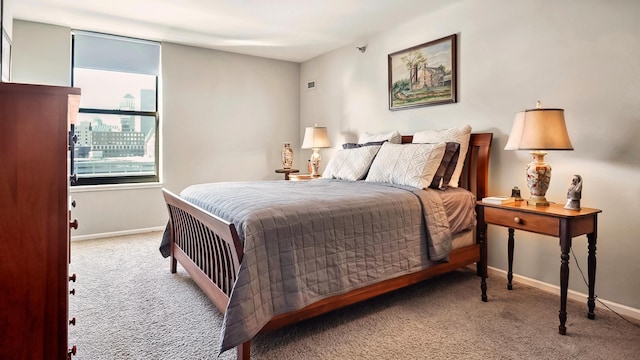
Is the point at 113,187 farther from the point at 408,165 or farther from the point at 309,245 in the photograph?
the point at 408,165

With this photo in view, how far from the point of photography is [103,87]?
418 centimetres

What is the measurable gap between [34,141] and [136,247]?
2912 millimetres

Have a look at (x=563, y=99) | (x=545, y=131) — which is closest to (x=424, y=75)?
(x=563, y=99)

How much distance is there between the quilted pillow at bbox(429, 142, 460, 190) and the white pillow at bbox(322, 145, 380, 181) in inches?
28.4

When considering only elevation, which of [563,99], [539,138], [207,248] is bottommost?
[207,248]

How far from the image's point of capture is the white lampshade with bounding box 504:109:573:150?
2.16 meters

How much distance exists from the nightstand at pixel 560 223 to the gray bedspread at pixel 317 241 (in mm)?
330

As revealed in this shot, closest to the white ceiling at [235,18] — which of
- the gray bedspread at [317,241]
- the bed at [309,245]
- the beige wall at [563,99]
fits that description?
the beige wall at [563,99]

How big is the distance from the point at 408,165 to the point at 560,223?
1.07 m

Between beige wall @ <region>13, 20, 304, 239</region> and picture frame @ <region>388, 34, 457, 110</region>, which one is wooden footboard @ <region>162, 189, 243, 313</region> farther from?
picture frame @ <region>388, 34, 457, 110</region>

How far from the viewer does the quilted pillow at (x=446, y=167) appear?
2.73m

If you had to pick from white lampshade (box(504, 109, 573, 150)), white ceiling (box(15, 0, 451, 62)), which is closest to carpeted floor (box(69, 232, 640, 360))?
white lampshade (box(504, 109, 573, 150))

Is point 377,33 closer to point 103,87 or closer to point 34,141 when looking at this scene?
point 103,87

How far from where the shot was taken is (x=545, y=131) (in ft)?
7.14
